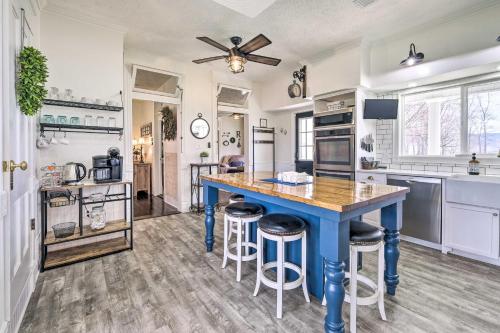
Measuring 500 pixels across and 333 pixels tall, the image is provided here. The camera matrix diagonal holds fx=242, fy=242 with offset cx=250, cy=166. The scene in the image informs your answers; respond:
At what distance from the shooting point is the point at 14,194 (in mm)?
1744

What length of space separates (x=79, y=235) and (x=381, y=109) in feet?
15.0

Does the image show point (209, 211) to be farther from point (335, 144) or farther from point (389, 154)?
point (389, 154)

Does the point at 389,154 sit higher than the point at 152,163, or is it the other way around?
the point at 389,154

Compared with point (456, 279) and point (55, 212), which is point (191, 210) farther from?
point (456, 279)

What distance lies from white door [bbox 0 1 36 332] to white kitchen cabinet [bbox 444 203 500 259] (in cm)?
414

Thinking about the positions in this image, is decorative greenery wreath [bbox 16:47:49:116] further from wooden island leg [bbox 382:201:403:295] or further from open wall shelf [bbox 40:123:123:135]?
wooden island leg [bbox 382:201:403:295]

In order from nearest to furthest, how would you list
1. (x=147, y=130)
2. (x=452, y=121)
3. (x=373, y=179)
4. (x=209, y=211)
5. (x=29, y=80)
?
(x=29, y=80) < (x=209, y=211) < (x=452, y=121) < (x=373, y=179) < (x=147, y=130)

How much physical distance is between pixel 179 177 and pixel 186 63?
230cm

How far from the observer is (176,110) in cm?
514

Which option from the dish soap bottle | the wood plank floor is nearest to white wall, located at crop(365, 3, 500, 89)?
the dish soap bottle

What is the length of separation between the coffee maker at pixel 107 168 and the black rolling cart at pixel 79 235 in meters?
0.10

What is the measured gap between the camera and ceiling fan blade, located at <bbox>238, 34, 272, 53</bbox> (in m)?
2.70

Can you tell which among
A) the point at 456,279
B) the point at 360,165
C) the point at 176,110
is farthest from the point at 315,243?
the point at 176,110

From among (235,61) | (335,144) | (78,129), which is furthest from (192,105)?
(335,144)
